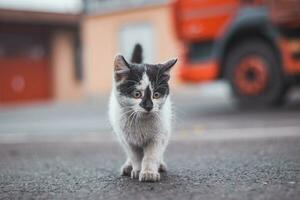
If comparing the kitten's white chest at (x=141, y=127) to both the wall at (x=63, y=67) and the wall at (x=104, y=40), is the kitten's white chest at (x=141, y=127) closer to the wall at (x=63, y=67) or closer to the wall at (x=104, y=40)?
the wall at (x=104, y=40)

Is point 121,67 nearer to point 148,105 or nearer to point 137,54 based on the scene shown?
point 148,105

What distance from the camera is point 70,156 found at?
538cm

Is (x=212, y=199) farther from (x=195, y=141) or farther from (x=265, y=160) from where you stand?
(x=195, y=141)

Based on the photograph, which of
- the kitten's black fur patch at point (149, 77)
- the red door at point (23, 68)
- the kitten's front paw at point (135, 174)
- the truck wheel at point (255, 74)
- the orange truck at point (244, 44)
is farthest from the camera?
the red door at point (23, 68)

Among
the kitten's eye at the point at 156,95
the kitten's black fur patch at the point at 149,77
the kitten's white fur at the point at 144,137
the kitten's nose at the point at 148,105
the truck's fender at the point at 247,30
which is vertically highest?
the truck's fender at the point at 247,30

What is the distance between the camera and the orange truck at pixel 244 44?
9.20m

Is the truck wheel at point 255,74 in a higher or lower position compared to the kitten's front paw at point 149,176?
higher

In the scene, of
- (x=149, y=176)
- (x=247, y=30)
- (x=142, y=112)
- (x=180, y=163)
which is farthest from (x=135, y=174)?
(x=247, y=30)

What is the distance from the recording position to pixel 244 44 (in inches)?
385

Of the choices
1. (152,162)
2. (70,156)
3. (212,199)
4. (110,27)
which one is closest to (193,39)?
(70,156)

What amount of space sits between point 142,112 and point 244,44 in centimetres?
645

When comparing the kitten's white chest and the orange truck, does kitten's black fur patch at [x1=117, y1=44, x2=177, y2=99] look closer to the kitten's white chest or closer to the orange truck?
the kitten's white chest

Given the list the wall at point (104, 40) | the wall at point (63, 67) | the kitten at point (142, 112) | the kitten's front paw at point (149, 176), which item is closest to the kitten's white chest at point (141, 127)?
the kitten at point (142, 112)

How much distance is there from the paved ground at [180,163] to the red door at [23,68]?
1662cm
